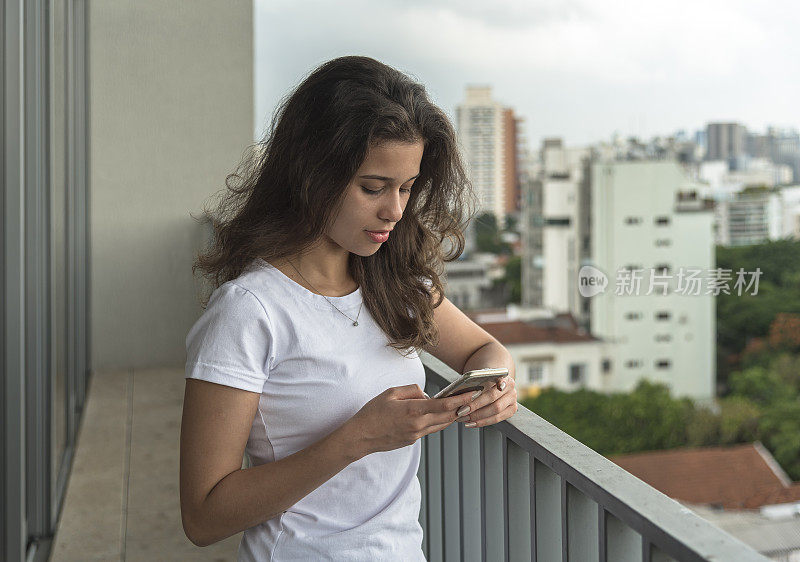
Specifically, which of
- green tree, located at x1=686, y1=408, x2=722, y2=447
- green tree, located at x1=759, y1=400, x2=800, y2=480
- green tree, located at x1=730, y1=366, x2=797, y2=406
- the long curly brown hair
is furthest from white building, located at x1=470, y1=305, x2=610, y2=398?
the long curly brown hair

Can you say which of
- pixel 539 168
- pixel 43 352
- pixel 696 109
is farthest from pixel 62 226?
pixel 696 109

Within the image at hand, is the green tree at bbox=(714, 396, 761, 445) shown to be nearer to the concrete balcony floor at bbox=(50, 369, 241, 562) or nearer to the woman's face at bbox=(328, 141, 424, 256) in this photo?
the concrete balcony floor at bbox=(50, 369, 241, 562)

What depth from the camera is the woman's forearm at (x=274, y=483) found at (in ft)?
2.65

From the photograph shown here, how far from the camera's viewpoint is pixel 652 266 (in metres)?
30.5

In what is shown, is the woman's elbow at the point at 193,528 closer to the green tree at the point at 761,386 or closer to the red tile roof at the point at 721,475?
the red tile roof at the point at 721,475

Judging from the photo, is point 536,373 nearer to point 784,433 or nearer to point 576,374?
point 576,374

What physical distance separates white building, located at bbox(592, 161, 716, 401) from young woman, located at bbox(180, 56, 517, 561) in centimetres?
2938

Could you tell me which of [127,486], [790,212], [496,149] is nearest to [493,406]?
[127,486]

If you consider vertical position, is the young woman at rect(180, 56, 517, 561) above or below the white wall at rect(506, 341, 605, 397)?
above

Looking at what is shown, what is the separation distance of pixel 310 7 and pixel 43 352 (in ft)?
105

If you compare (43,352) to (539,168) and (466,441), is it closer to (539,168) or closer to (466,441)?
(466,441)

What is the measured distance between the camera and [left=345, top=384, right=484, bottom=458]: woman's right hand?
2.57ft

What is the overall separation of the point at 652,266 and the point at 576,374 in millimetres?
4576

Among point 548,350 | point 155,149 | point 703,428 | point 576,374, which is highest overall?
point 155,149
